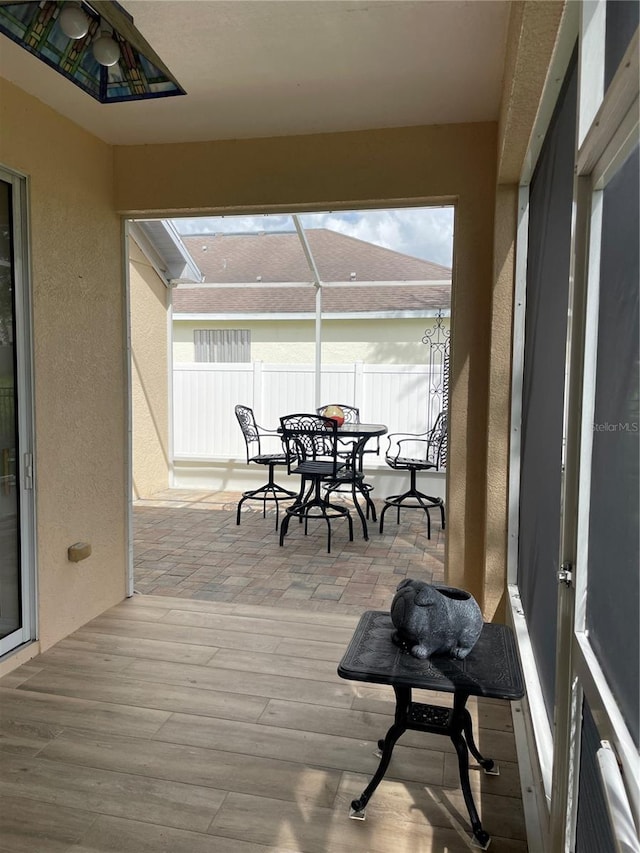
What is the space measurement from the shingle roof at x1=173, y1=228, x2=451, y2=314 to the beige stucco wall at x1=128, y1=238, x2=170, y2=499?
54 centimetres

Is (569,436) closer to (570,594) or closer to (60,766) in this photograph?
(570,594)

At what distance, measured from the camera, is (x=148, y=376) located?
6449 mm

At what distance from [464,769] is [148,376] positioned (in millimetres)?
5464

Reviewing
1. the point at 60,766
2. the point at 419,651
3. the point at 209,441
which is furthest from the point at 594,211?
the point at 209,441

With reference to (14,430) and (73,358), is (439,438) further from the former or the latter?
(14,430)

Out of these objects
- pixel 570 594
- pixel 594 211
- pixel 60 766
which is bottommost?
pixel 60 766

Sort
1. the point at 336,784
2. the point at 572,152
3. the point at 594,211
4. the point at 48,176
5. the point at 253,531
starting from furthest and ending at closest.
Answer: the point at 253,531 < the point at 48,176 < the point at 336,784 < the point at 572,152 < the point at 594,211

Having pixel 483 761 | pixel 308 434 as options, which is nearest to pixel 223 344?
pixel 308 434

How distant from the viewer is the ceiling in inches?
76.5

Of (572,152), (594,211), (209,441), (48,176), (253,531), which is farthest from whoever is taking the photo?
(209,441)

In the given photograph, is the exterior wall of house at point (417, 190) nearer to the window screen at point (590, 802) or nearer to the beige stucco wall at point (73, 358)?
the beige stucco wall at point (73, 358)

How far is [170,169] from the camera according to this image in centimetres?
312

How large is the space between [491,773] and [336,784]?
1.65ft

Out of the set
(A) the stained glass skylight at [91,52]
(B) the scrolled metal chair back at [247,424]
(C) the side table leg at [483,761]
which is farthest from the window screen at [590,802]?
(B) the scrolled metal chair back at [247,424]
